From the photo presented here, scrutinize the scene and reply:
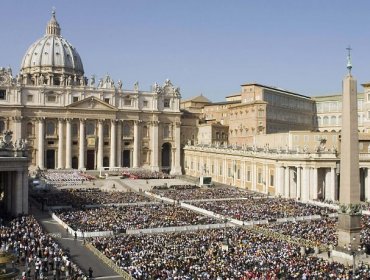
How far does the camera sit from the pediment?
85.3 metres

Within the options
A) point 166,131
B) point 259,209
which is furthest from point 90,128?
point 259,209

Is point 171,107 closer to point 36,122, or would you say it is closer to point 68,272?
point 36,122

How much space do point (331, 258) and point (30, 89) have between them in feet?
215

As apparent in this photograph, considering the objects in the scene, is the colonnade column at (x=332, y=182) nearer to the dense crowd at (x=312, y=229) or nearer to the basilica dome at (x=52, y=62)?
the dense crowd at (x=312, y=229)

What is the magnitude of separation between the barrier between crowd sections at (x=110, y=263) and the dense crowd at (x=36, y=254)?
1486 mm

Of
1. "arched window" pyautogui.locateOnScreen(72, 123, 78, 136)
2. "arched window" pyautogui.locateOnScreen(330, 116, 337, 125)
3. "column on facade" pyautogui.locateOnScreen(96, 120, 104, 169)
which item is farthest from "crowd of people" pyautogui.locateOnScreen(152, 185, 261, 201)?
"arched window" pyautogui.locateOnScreen(330, 116, 337, 125)

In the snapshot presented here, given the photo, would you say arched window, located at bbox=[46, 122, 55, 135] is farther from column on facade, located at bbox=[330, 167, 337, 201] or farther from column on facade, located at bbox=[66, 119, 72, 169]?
column on facade, located at bbox=[330, 167, 337, 201]

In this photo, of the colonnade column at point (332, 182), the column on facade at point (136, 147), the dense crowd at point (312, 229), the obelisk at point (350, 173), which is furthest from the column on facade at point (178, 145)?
the obelisk at point (350, 173)

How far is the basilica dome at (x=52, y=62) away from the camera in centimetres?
11394

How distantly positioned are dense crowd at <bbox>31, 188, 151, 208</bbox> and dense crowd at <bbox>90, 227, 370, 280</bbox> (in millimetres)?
15557

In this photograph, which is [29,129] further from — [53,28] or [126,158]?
[53,28]

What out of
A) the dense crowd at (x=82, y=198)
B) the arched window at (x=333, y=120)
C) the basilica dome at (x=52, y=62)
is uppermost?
the basilica dome at (x=52, y=62)

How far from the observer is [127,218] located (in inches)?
1474

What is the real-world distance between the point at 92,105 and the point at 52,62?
33784 mm
